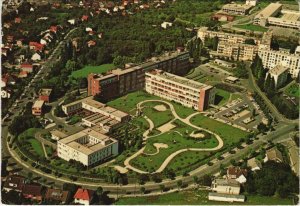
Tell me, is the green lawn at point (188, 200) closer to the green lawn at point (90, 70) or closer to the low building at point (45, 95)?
the low building at point (45, 95)

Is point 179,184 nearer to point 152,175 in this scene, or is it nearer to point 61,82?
point 152,175

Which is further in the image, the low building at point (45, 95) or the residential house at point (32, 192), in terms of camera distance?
the low building at point (45, 95)

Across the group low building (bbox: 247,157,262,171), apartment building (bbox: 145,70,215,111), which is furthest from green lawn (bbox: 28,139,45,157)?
low building (bbox: 247,157,262,171)

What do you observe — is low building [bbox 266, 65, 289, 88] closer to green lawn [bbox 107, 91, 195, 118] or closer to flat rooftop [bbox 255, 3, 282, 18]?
green lawn [bbox 107, 91, 195, 118]

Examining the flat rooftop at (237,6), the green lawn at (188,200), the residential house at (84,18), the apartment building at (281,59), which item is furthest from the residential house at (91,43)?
the green lawn at (188,200)

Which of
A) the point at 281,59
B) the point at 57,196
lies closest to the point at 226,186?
the point at 57,196
